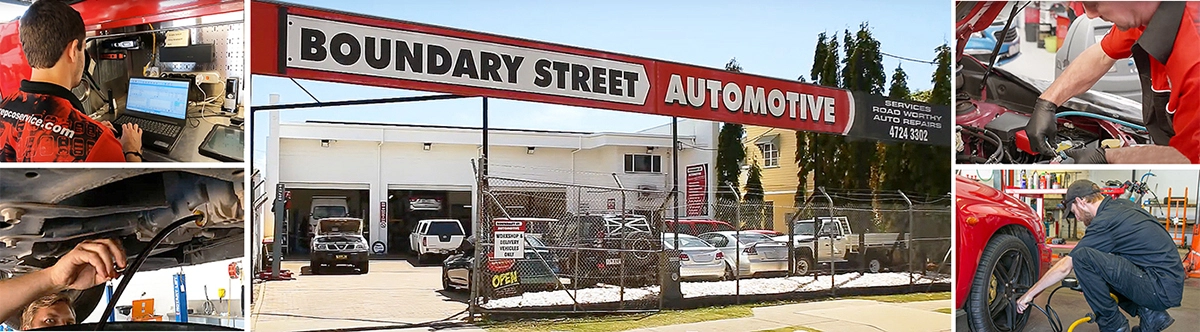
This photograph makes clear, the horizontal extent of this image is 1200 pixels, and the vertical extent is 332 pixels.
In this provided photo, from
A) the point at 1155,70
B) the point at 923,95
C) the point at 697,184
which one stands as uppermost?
the point at 923,95

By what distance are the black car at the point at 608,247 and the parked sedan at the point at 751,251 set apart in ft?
2.43

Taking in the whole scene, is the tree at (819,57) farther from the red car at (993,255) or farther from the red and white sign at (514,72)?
the red car at (993,255)

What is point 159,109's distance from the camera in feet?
12.7

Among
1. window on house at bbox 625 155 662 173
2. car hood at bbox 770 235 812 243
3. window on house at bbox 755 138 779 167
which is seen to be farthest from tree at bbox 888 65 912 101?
window on house at bbox 625 155 662 173

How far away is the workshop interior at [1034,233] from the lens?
152 inches

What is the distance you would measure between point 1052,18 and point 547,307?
13.8 feet

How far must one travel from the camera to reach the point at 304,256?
8516 mm

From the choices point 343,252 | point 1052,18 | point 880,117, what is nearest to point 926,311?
point 880,117

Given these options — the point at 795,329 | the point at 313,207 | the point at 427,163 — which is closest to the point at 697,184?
the point at 427,163

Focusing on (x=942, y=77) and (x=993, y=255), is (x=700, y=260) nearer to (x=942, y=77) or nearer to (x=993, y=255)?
(x=942, y=77)

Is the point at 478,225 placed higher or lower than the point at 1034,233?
lower

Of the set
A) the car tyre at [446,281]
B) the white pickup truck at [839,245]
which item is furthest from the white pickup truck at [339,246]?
the white pickup truck at [839,245]

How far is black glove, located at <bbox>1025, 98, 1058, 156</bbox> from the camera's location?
4.07 m

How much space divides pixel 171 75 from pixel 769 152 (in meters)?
7.20
